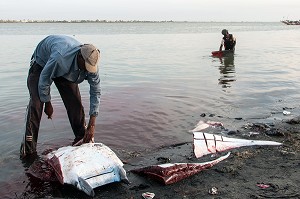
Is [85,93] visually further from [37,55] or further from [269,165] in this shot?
[269,165]

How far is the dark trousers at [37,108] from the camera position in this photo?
5492 millimetres

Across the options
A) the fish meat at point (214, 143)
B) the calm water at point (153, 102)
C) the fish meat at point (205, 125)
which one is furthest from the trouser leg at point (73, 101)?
the fish meat at point (205, 125)

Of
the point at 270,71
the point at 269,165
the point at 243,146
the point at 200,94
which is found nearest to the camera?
the point at 269,165

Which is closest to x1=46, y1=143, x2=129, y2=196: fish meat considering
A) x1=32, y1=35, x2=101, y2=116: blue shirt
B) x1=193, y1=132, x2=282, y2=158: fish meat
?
x1=32, y1=35, x2=101, y2=116: blue shirt

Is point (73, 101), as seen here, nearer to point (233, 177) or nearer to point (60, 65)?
point (60, 65)

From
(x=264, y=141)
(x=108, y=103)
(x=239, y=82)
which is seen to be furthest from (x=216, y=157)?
(x=239, y=82)

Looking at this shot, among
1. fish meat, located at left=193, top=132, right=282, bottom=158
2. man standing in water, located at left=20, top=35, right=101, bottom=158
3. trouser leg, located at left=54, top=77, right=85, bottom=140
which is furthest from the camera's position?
fish meat, located at left=193, top=132, right=282, bottom=158

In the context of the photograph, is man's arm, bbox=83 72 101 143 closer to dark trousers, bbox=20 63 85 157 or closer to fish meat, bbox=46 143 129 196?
fish meat, bbox=46 143 129 196

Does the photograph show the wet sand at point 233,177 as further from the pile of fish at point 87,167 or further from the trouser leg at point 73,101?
the trouser leg at point 73,101

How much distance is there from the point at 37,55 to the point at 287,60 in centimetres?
1698

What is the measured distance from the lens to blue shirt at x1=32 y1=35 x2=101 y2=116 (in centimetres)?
491

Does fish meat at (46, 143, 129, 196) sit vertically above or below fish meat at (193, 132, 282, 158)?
above

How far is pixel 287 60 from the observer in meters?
19.6

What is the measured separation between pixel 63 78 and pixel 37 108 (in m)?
0.62
